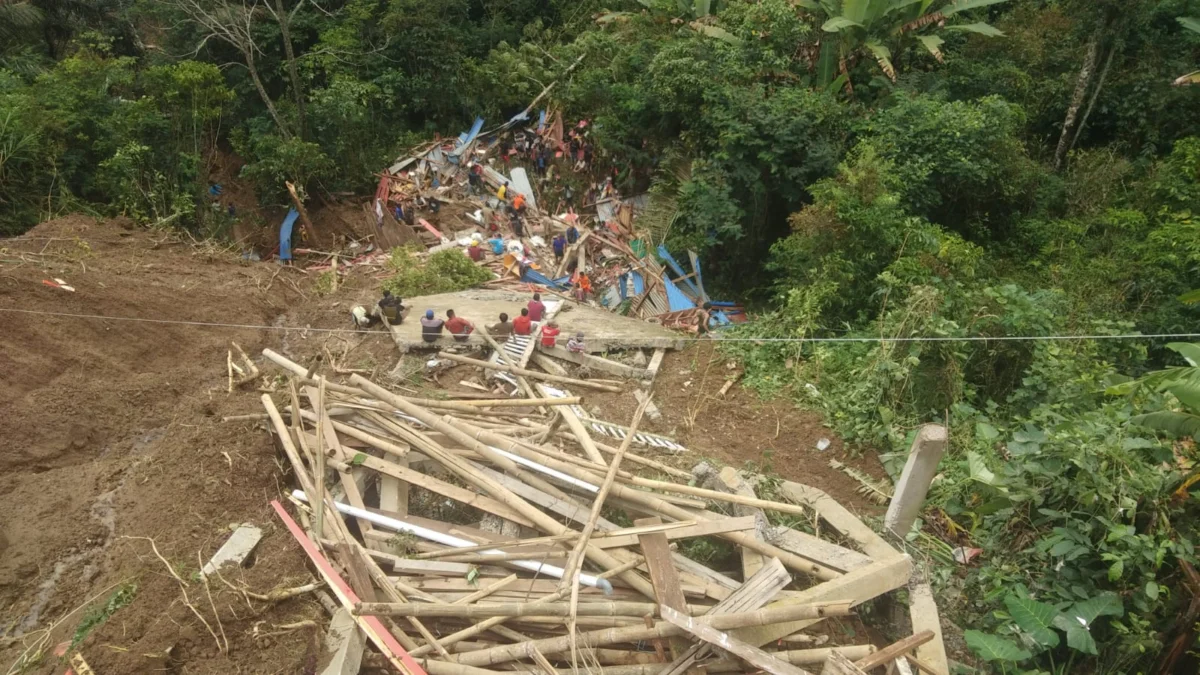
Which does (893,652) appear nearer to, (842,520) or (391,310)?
(842,520)

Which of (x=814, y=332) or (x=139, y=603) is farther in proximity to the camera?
(x=814, y=332)

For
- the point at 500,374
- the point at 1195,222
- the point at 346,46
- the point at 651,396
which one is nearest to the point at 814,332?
the point at 651,396

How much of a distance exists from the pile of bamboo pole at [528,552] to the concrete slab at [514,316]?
170cm

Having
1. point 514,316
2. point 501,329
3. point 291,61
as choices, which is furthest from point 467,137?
point 501,329

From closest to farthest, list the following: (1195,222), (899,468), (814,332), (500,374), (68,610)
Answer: (68,610)
(899,468)
(500,374)
(814,332)
(1195,222)

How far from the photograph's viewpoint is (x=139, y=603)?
3.93 m

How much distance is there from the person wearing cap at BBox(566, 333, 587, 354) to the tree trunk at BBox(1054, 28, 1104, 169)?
8.75 m

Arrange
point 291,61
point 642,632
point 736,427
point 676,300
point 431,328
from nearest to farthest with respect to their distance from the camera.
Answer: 1. point 642,632
2. point 736,427
3. point 431,328
4. point 676,300
5. point 291,61

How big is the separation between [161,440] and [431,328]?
94.7 inches

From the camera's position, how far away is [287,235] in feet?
39.3

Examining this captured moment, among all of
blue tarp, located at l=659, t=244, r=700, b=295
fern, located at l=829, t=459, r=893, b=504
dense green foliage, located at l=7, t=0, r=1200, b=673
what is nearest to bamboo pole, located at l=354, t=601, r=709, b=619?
dense green foliage, located at l=7, t=0, r=1200, b=673

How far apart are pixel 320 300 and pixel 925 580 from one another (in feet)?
24.9

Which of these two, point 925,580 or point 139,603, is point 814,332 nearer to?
point 925,580

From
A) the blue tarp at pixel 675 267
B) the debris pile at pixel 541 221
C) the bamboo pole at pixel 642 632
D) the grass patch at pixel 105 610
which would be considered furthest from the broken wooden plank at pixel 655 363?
the grass patch at pixel 105 610
